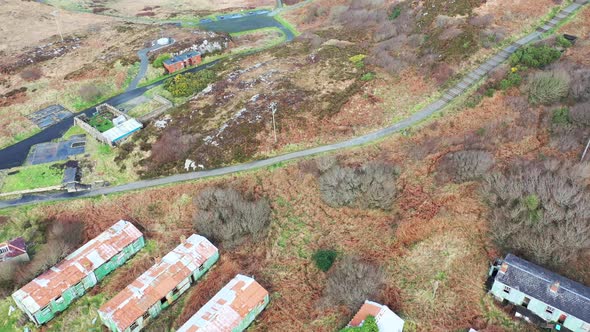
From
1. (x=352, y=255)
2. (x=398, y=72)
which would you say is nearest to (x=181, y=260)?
(x=352, y=255)

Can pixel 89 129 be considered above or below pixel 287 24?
below

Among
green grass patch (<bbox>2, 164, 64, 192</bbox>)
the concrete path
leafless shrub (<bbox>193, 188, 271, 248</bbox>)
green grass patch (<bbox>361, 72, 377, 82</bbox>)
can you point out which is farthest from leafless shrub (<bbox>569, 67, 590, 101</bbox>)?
the concrete path

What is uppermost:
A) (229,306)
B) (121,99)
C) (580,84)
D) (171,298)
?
(580,84)

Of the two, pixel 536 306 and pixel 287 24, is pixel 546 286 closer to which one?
pixel 536 306

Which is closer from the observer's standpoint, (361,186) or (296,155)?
(361,186)

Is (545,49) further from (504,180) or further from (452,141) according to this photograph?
(504,180)

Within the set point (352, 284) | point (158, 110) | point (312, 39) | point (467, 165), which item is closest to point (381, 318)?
point (352, 284)

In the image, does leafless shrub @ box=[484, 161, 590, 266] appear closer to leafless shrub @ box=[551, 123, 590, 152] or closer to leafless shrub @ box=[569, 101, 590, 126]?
leafless shrub @ box=[551, 123, 590, 152]
